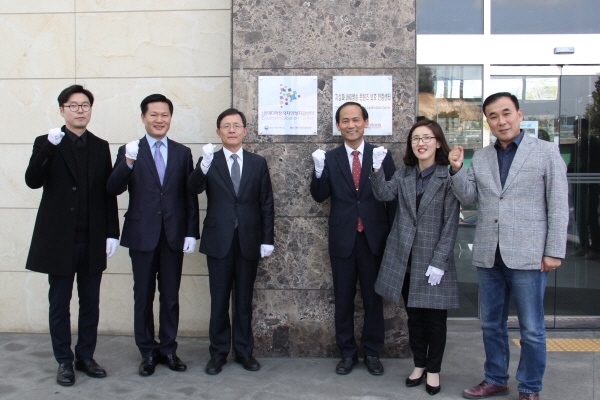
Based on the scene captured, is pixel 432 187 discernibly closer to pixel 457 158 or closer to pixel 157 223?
pixel 457 158

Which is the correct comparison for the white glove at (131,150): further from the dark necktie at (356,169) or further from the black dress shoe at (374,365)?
the black dress shoe at (374,365)

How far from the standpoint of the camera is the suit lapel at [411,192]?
3744mm

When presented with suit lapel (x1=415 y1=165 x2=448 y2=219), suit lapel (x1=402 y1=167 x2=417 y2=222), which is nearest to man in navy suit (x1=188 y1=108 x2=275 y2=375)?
suit lapel (x1=402 y1=167 x2=417 y2=222)

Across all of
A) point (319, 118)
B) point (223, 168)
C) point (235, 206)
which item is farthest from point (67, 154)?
point (319, 118)

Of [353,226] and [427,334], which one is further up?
[353,226]

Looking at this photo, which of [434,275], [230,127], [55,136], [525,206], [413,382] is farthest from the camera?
[230,127]

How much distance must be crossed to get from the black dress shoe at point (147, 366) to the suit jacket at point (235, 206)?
3.10 ft

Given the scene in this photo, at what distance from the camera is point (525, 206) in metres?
3.43

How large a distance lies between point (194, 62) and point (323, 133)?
1539 mm

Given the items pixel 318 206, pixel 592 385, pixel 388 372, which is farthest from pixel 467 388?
pixel 318 206

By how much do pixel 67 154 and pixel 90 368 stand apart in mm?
1633

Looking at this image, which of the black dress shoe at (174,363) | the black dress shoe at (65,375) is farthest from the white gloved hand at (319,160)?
the black dress shoe at (65,375)

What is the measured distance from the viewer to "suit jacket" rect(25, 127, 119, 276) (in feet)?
12.5

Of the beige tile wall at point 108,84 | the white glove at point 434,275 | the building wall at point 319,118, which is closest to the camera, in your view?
the white glove at point 434,275
